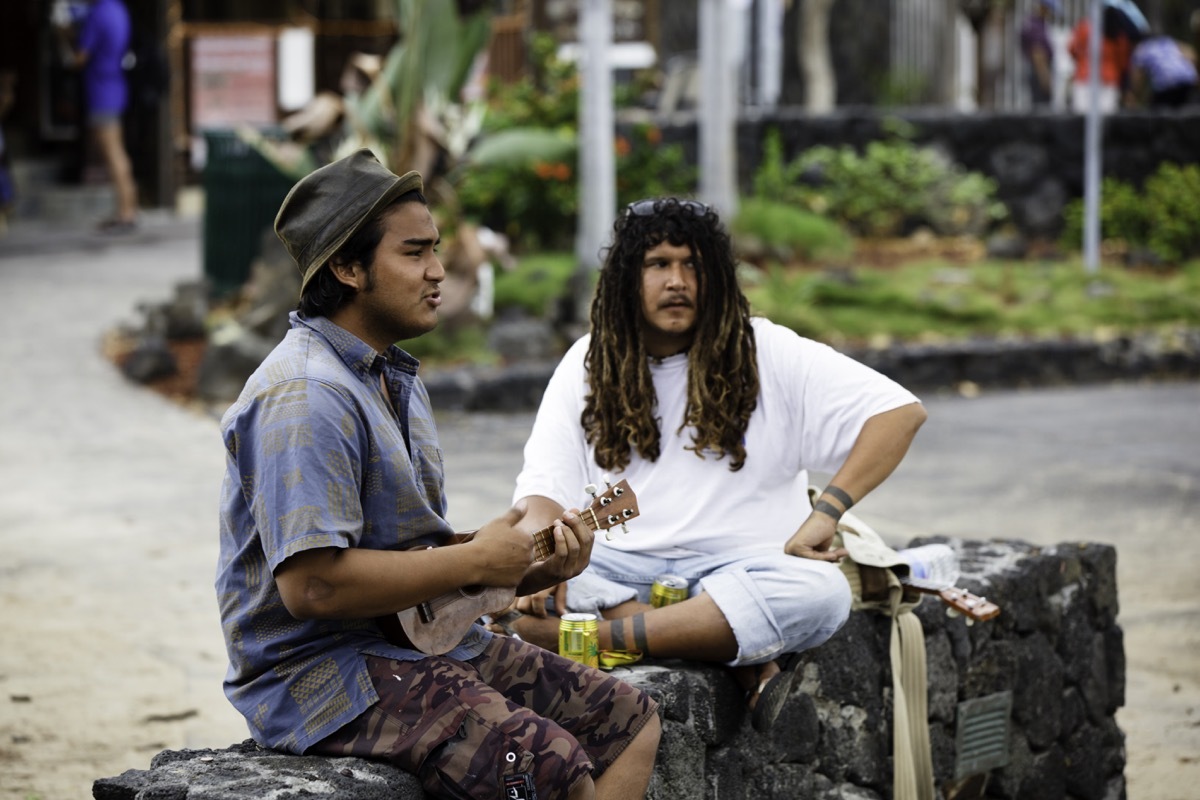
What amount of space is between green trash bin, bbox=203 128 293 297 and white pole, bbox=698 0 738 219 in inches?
134

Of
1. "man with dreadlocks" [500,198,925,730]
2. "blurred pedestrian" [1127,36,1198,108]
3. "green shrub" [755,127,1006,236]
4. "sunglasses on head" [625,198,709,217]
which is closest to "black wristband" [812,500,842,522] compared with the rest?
"man with dreadlocks" [500,198,925,730]

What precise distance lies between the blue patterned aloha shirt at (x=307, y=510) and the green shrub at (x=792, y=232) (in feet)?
36.5

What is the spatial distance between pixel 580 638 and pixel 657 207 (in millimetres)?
1204

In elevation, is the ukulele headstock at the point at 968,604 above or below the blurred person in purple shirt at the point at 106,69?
below

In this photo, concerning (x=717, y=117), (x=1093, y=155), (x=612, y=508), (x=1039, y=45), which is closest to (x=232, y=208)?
(x=717, y=117)

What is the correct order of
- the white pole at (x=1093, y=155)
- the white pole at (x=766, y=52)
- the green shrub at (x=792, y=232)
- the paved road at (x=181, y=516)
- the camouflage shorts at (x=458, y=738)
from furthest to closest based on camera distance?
the white pole at (x=766, y=52), the green shrub at (x=792, y=232), the white pole at (x=1093, y=155), the paved road at (x=181, y=516), the camouflage shorts at (x=458, y=738)

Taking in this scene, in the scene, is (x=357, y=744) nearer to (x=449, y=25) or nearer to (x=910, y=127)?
(x=449, y=25)

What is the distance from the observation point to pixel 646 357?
441 cm

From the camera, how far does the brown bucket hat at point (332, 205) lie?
10.2 ft

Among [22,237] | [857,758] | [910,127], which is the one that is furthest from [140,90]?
[857,758]

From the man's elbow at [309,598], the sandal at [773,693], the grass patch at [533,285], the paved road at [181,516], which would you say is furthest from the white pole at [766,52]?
the man's elbow at [309,598]

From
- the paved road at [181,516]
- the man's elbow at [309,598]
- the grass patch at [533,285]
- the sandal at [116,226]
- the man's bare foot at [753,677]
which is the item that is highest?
the sandal at [116,226]

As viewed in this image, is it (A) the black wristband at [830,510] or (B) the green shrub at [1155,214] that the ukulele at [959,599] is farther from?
(B) the green shrub at [1155,214]

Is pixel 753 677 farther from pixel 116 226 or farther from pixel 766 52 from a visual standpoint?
pixel 766 52
